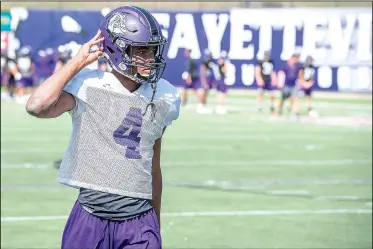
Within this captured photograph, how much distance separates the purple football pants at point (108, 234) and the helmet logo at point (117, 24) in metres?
0.96

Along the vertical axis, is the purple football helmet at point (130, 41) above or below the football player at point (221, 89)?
above

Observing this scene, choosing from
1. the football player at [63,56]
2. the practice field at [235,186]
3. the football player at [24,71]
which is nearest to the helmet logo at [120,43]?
the practice field at [235,186]

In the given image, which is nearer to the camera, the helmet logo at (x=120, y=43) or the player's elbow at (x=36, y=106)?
the player's elbow at (x=36, y=106)

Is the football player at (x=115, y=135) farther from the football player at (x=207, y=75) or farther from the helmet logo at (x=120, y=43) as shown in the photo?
the football player at (x=207, y=75)

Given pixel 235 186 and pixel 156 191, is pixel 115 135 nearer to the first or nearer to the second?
pixel 156 191

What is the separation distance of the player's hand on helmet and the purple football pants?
2.71 feet

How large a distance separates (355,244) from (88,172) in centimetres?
489

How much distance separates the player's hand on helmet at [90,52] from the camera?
4.68 m

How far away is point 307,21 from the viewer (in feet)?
114

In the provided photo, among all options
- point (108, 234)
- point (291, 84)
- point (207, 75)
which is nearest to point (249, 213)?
point (108, 234)

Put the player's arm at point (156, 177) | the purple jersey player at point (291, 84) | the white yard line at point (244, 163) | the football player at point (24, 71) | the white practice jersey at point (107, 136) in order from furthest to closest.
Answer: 1. the football player at point (24, 71)
2. the purple jersey player at point (291, 84)
3. the white yard line at point (244, 163)
4. the player's arm at point (156, 177)
5. the white practice jersey at point (107, 136)

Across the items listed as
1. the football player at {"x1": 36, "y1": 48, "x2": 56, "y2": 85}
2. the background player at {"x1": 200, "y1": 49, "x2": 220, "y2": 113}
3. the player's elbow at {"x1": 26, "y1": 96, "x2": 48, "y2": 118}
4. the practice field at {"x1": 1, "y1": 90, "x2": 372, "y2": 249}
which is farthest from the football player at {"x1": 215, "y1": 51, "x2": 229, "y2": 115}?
the player's elbow at {"x1": 26, "y1": 96, "x2": 48, "y2": 118}

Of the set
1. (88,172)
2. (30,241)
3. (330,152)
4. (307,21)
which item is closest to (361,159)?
(330,152)

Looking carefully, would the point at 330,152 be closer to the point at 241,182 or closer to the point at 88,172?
the point at 241,182
